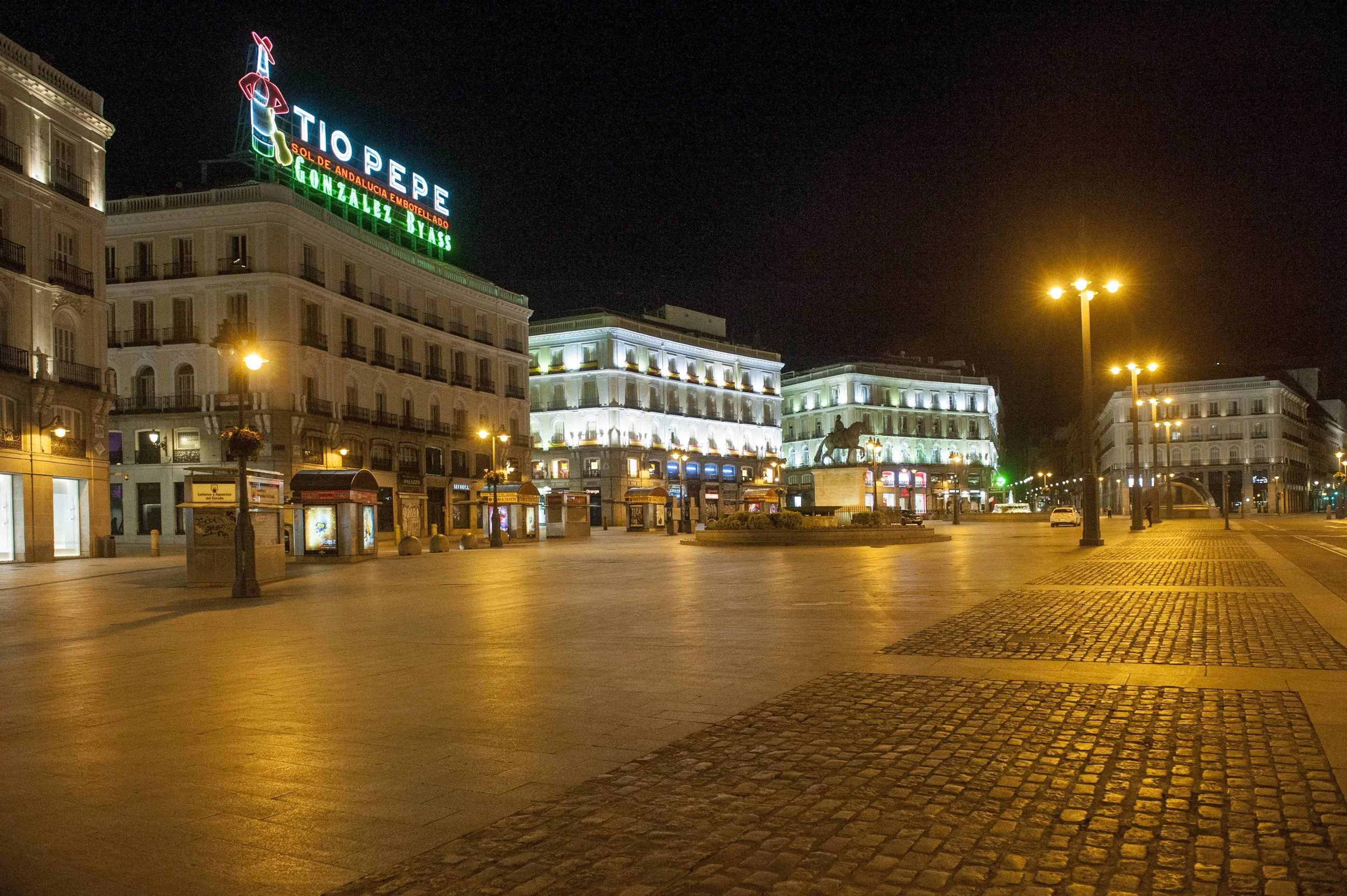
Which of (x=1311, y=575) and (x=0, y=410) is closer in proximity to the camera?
(x=1311, y=575)

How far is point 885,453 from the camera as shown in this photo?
109m

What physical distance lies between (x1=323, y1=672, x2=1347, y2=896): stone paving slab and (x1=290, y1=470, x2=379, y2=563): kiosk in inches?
1095

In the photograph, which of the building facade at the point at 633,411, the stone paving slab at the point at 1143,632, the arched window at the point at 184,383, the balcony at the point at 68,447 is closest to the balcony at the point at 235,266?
the arched window at the point at 184,383

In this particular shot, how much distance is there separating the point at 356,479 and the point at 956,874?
3098cm

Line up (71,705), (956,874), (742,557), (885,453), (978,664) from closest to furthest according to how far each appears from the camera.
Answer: (956,874) → (71,705) → (978,664) → (742,557) → (885,453)

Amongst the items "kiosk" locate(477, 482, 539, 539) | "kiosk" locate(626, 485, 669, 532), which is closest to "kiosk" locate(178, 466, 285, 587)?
"kiosk" locate(477, 482, 539, 539)

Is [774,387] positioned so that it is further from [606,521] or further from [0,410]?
[0,410]

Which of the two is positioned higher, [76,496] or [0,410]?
[0,410]

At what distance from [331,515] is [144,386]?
22464 millimetres

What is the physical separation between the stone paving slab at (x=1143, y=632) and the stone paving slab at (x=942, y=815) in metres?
2.74

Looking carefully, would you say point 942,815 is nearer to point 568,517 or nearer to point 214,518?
point 214,518

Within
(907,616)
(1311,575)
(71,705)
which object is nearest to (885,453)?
(1311,575)

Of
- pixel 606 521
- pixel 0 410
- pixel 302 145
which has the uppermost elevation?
pixel 302 145

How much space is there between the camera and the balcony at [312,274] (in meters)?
49.2
